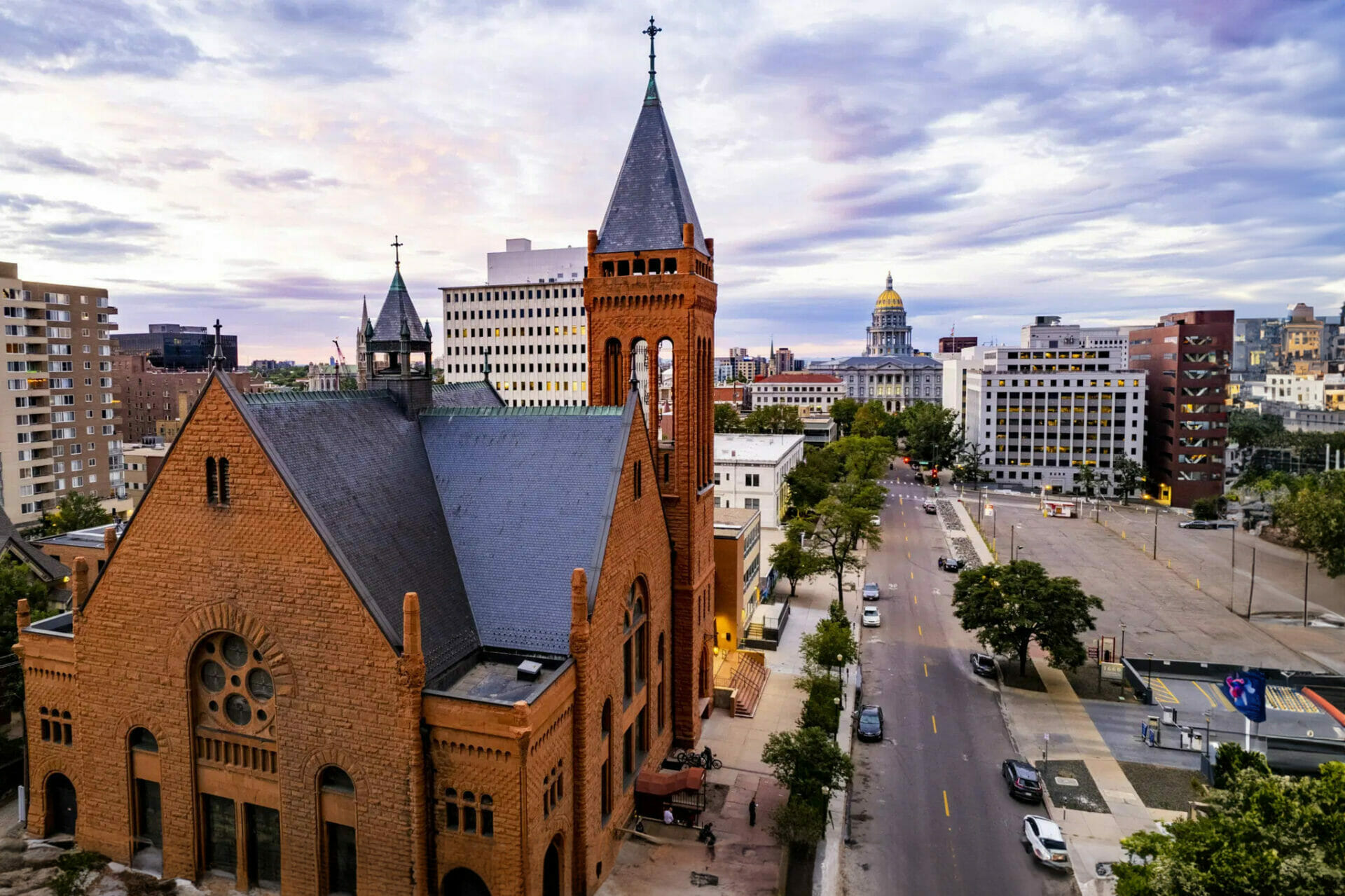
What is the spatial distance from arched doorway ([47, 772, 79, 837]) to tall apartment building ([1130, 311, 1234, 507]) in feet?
475

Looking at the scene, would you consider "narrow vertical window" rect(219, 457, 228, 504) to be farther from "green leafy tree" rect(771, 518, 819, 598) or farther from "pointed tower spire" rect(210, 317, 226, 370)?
"green leafy tree" rect(771, 518, 819, 598)

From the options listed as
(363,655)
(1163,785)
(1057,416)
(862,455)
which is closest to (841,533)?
(1163,785)

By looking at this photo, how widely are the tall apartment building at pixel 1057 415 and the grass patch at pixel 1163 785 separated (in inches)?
4025

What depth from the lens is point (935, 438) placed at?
537ft

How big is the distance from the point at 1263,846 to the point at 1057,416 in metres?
132

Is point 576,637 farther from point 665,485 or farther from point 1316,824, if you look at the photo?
point 1316,824

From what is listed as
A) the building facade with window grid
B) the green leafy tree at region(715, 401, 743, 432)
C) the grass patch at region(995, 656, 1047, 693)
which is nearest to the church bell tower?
the grass patch at region(995, 656, 1047, 693)

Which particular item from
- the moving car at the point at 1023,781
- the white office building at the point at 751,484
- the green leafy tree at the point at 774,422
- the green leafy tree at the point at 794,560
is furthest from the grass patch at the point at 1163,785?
the green leafy tree at the point at 774,422

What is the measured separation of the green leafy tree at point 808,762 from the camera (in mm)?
34438

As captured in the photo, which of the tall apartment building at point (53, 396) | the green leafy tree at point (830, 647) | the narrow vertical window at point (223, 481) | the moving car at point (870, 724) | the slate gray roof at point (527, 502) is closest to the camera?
the narrow vertical window at point (223, 481)

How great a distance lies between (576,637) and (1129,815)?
96.4ft

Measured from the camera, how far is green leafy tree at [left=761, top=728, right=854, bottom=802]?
34438 mm

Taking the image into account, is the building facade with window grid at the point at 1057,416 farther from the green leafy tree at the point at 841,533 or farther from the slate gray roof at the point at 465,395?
the slate gray roof at the point at 465,395

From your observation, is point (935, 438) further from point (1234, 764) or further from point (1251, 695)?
point (1234, 764)
